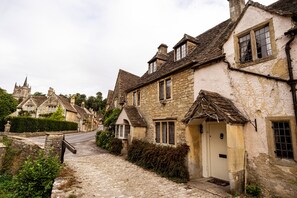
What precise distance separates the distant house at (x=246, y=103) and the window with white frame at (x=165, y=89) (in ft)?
3.32

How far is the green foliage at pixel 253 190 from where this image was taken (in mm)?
5829

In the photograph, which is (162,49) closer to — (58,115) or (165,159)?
(165,159)

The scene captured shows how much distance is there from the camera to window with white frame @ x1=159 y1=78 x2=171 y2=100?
10992 millimetres

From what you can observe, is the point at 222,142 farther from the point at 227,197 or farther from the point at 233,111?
the point at 227,197

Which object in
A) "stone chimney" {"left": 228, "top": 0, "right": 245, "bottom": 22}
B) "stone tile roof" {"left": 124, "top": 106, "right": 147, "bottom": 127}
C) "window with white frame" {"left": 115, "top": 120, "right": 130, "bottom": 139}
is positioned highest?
"stone chimney" {"left": 228, "top": 0, "right": 245, "bottom": 22}

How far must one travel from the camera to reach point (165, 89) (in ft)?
37.0

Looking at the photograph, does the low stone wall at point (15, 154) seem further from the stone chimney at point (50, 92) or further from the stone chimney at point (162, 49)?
the stone chimney at point (50, 92)

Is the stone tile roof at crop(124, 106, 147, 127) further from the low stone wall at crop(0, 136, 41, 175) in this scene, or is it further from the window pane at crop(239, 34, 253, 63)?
the window pane at crop(239, 34, 253, 63)

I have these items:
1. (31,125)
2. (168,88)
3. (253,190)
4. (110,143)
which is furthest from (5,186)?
(31,125)

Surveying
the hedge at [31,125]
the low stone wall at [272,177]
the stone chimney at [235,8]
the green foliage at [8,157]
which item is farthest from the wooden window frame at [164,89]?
the hedge at [31,125]

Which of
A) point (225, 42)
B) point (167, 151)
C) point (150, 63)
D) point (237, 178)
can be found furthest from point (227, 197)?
point (150, 63)

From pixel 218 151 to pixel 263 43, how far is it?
203 inches

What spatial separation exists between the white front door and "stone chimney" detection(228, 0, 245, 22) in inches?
277

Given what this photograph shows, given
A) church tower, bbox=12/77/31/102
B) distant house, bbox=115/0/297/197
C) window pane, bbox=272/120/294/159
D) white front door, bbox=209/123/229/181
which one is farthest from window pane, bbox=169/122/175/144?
church tower, bbox=12/77/31/102
